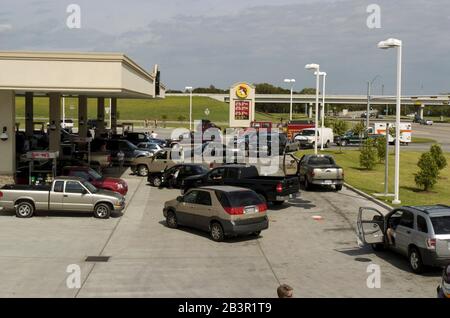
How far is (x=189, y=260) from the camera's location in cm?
1403

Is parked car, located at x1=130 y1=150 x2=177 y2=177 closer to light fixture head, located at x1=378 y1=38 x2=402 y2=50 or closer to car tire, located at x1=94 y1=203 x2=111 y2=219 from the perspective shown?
car tire, located at x1=94 y1=203 x2=111 y2=219

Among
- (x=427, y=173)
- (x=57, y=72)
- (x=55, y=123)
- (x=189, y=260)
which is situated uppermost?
(x=57, y=72)

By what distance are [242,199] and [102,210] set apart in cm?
584

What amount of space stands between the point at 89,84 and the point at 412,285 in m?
15.0

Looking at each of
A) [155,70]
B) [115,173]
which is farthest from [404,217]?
[155,70]

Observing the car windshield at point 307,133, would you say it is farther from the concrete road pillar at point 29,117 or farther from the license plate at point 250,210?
the license plate at point 250,210

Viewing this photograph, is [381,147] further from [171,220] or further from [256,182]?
[171,220]

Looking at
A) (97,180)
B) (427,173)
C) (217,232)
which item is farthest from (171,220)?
(427,173)

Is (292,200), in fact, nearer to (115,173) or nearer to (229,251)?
(229,251)

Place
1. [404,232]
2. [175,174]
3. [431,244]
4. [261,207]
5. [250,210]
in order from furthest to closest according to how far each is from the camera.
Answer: [175,174] → [261,207] → [250,210] → [404,232] → [431,244]

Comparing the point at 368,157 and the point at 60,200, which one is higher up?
the point at 368,157

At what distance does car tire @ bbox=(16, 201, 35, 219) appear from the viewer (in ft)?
63.3

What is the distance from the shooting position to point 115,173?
32844 millimetres

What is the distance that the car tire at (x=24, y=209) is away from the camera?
1928 cm
